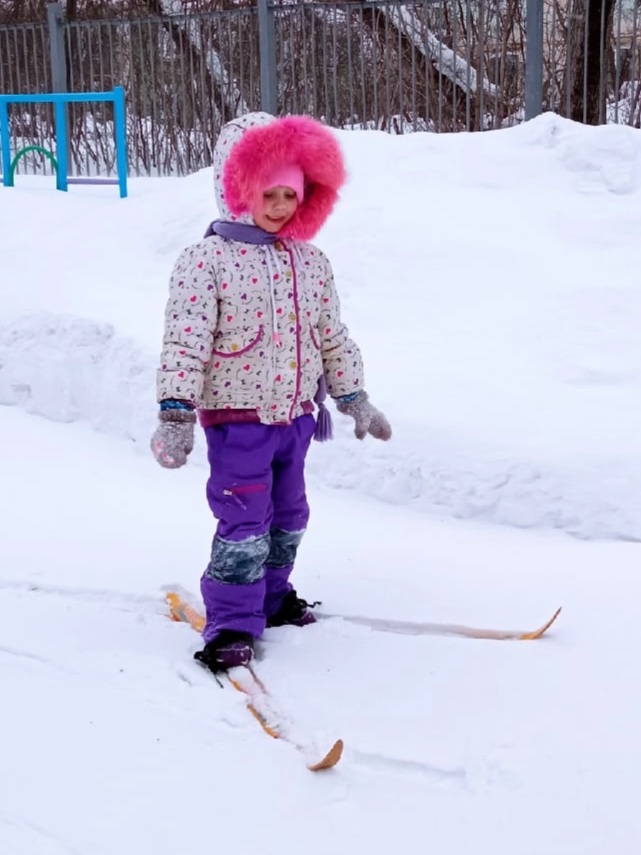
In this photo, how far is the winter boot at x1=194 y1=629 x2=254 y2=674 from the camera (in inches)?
104

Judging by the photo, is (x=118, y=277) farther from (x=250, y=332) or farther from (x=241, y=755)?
(x=241, y=755)

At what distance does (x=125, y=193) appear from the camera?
24.6ft

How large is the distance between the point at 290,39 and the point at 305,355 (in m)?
7.02

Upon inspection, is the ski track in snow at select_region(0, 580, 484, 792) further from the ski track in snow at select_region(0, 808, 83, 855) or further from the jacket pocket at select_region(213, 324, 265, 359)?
the jacket pocket at select_region(213, 324, 265, 359)

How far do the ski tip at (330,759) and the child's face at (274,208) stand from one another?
4.12 ft

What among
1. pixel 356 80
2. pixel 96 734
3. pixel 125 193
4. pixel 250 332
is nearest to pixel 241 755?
pixel 96 734

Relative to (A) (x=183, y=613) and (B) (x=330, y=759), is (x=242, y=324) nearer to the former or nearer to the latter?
(A) (x=183, y=613)

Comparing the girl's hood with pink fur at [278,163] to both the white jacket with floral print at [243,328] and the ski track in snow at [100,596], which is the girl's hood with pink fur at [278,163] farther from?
the ski track in snow at [100,596]

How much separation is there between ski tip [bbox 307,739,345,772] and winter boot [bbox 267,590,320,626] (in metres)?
0.77

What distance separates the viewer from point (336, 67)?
9.09 meters

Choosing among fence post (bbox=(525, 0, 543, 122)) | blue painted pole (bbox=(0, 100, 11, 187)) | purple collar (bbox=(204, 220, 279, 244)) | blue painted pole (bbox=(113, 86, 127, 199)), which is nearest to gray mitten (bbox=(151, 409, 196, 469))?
purple collar (bbox=(204, 220, 279, 244))

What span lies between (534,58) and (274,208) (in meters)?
5.39

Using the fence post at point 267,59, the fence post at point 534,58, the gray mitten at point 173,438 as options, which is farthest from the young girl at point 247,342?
the fence post at point 267,59

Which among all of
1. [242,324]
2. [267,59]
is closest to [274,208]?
[242,324]
